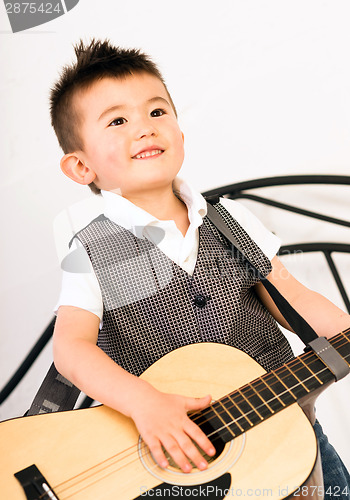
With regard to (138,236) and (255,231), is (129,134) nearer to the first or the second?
(138,236)

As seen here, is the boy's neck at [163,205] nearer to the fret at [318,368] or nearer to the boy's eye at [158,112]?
the boy's eye at [158,112]

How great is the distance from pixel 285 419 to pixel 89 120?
49 cm

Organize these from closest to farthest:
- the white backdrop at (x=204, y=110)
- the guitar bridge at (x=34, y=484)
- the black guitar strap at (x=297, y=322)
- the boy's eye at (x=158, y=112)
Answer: the guitar bridge at (x=34, y=484), the black guitar strap at (x=297, y=322), the boy's eye at (x=158, y=112), the white backdrop at (x=204, y=110)

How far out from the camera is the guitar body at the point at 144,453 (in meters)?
0.66

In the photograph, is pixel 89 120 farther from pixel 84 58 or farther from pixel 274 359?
pixel 274 359

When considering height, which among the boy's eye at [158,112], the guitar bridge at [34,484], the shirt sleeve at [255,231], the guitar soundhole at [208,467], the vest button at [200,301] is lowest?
the guitar soundhole at [208,467]

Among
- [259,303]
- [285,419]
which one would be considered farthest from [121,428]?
[259,303]

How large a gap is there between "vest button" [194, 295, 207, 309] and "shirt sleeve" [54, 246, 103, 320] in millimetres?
136

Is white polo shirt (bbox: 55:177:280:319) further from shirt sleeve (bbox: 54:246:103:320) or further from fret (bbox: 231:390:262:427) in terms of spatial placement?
fret (bbox: 231:390:262:427)

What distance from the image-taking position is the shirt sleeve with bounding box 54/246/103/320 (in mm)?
Answer: 822

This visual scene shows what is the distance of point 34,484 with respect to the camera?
0.67 m

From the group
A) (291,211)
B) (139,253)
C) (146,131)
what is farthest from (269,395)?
(291,211)

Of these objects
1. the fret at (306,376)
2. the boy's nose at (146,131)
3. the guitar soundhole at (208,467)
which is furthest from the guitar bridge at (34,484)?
the boy's nose at (146,131)

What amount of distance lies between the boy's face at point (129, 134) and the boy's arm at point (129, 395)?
0.21 m
